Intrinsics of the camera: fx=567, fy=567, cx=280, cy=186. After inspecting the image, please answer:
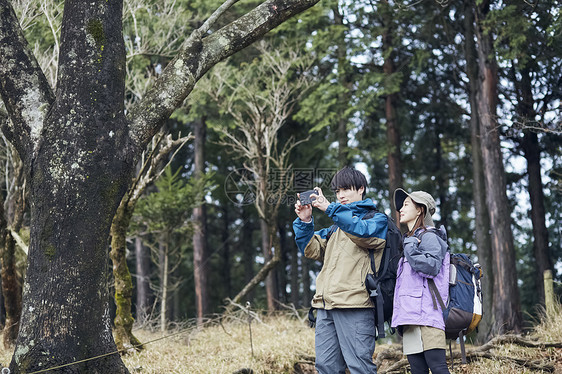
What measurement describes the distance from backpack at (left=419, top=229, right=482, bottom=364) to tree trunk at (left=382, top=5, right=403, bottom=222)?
10350 mm

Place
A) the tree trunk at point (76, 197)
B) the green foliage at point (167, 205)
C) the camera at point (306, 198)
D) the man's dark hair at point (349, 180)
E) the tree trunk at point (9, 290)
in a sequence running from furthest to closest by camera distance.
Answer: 1. the green foliage at point (167, 205)
2. the tree trunk at point (9, 290)
3. the tree trunk at point (76, 197)
4. the man's dark hair at point (349, 180)
5. the camera at point (306, 198)

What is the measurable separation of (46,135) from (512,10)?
32.7 feet

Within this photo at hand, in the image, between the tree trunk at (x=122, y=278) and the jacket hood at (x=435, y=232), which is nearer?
the jacket hood at (x=435, y=232)

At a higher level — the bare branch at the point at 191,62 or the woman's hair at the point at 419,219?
the bare branch at the point at 191,62

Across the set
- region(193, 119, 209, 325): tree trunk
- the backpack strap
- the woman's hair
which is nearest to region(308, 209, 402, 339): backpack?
the woman's hair

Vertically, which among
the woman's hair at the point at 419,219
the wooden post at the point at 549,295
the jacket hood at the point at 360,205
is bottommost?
the wooden post at the point at 549,295

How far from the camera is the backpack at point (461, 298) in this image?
12.9 ft

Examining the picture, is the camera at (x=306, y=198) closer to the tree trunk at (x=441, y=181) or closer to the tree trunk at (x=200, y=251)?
the tree trunk at (x=200, y=251)

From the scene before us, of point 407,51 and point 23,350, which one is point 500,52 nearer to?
point 407,51

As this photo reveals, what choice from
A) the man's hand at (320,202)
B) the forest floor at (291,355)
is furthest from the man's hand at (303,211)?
the forest floor at (291,355)

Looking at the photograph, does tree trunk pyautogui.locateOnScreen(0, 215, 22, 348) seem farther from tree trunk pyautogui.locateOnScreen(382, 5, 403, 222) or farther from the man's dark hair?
tree trunk pyautogui.locateOnScreen(382, 5, 403, 222)

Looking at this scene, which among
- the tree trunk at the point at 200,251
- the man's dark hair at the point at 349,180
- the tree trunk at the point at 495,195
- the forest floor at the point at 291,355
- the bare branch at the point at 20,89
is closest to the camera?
the man's dark hair at the point at 349,180

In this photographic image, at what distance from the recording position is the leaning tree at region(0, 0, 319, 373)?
439cm

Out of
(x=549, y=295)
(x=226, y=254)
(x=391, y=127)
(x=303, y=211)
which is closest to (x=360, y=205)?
(x=303, y=211)
